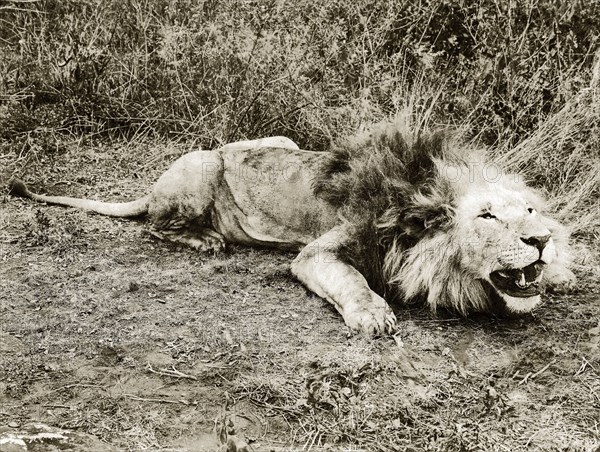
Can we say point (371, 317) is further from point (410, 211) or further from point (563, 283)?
point (563, 283)

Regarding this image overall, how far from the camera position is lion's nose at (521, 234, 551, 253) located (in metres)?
4.07

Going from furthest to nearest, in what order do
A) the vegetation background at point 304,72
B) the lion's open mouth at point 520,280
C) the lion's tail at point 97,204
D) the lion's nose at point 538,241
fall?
the vegetation background at point 304,72 → the lion's tail at point 97,204 → the lion's open mouth at point 520,280 → the lion's nose at point 538,241

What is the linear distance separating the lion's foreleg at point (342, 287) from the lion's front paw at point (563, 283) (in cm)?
102

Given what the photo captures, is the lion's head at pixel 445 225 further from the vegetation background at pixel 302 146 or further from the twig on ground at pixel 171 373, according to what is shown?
the twig on ground at pixel 171 373

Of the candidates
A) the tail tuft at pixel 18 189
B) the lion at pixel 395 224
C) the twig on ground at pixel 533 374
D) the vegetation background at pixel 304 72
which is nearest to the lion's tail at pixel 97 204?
the tail tuft at pixel 18 189

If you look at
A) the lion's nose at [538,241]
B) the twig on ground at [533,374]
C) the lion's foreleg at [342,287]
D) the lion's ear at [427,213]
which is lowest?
the lion's foreleg at [342,287]

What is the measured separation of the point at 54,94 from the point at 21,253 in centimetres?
209

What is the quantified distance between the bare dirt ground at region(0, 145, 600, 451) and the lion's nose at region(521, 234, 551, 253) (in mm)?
463

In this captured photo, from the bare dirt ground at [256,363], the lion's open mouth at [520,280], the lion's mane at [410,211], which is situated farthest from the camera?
the lion's mane at [410,211]

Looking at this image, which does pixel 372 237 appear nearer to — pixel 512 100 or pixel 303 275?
pixel 303 275

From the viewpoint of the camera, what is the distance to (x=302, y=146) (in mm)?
6359

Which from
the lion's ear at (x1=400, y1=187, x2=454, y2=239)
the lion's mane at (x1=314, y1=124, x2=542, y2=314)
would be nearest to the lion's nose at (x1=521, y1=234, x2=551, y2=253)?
the lion's mane at (x1=314, y1=124, x2=542, y2=314)

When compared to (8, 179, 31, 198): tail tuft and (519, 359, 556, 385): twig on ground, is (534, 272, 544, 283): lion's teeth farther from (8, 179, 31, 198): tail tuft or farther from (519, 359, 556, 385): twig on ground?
(8, 179, 31, 198): tail tuft

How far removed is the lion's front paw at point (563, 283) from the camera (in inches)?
184
